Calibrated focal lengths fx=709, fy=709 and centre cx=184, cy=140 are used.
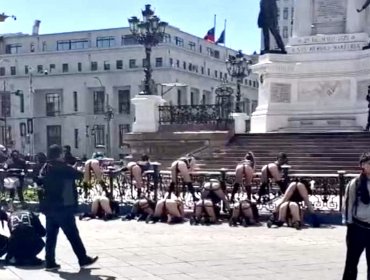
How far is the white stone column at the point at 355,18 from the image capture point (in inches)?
1171

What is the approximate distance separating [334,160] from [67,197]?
14977 mm

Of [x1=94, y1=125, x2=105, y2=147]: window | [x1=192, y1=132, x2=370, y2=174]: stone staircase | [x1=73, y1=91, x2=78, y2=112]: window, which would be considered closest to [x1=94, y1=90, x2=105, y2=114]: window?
[x1=94, y1=125, x2=105, y2=147]: window

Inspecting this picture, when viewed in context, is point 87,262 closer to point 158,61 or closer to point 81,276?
point 81,276

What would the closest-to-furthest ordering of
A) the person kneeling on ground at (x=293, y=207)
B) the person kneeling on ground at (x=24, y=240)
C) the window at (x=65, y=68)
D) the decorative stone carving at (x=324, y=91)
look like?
1. the person kneeling on ground at (x=24, y=240)
2. the person kneeling on ground at (x=293, y=207)
3. the decorative stone carving at (x=324, y=91)
4. the window at (x=65, y=68)

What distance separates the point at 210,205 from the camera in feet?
51.7

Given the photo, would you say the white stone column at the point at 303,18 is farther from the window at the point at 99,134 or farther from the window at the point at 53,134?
the window at the point at 53,134

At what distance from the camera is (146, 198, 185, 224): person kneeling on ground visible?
15.9 m

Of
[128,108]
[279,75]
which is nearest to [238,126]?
[279,75]

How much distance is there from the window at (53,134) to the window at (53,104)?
1758mm

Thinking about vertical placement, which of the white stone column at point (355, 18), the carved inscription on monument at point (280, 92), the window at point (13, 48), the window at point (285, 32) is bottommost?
the carved inscription on monument at point (280, 92)

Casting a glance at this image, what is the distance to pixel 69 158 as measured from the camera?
59.4 feet

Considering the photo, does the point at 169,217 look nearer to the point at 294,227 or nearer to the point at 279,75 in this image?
the point at 294,227

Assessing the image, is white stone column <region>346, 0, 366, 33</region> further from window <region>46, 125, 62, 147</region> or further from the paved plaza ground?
window <region>46, 125, 62, 147</region>

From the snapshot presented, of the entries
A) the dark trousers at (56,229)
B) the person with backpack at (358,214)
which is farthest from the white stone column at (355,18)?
the person with backpack at (358,214)
